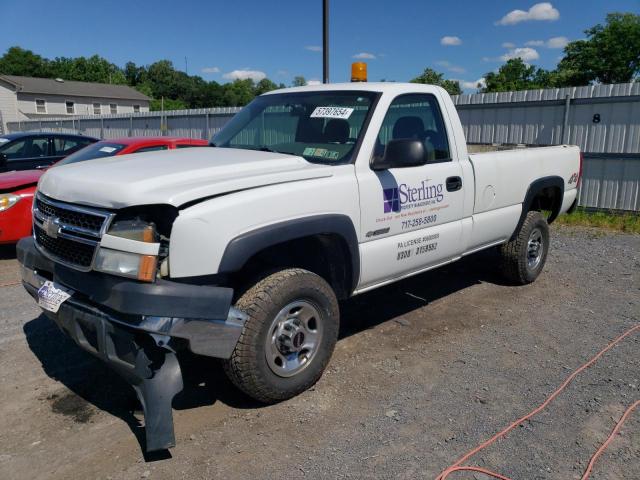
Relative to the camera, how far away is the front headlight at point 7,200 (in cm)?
659

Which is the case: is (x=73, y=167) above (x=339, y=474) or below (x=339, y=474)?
above

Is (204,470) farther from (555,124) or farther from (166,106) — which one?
(166,106)

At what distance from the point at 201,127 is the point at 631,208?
13.0 m

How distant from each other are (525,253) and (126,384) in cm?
427

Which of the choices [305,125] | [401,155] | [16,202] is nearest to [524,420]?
[401,155]

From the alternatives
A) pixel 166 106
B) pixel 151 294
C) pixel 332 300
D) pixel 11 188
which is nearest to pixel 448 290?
pixel 332 300

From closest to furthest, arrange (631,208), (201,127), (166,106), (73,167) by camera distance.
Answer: (73,167), (631,208), (201,127), (166,106)

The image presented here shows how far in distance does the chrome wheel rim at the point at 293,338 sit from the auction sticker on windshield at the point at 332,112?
1.47 metres

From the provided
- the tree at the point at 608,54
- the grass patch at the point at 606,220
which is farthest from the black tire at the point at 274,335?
the tree at the point at 608,54

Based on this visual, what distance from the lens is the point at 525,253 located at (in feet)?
19.4

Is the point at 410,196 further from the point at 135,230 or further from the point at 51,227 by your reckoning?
the point at 51,227

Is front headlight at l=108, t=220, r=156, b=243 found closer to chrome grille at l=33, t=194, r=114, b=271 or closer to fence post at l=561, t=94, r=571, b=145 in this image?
chrome grille at l=33, t=194, r=114, b=271

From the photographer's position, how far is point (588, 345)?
14.8 feet

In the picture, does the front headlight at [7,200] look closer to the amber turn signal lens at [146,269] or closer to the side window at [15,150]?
the side window at [15,150]
